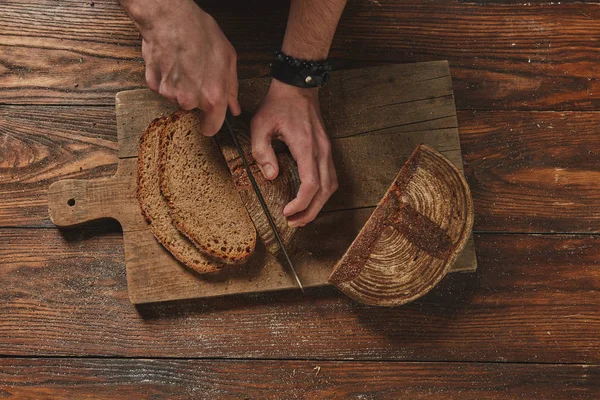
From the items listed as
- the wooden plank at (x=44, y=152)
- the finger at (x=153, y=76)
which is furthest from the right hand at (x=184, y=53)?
the wooden plank at (x=44, y=152)

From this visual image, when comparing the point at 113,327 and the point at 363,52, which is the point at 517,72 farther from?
the point at 113,327

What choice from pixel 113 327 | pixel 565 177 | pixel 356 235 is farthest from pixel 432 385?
pixel 113 327

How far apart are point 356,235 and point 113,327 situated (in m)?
0.94

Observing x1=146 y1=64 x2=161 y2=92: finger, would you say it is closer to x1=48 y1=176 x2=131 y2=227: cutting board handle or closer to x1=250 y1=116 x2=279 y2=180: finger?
x1=250 y1=116 x2=279 y2=180: finger

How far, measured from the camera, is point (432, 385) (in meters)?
2.05

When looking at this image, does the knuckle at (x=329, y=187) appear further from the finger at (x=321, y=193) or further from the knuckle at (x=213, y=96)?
the knuckle at (x=213, y=96)

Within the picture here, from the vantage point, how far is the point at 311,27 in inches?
72.1

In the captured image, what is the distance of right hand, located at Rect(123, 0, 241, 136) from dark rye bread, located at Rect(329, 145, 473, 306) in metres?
0.65

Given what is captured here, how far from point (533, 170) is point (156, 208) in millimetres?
1380

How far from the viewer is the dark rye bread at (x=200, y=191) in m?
1.90

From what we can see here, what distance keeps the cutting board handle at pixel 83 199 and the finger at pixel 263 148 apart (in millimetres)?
500

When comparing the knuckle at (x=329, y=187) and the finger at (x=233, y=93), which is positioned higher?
the finger at (x=233, y=93)

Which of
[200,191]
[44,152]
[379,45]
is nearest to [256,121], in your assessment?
[200,191]

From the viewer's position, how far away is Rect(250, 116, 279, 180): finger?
1832 mm
